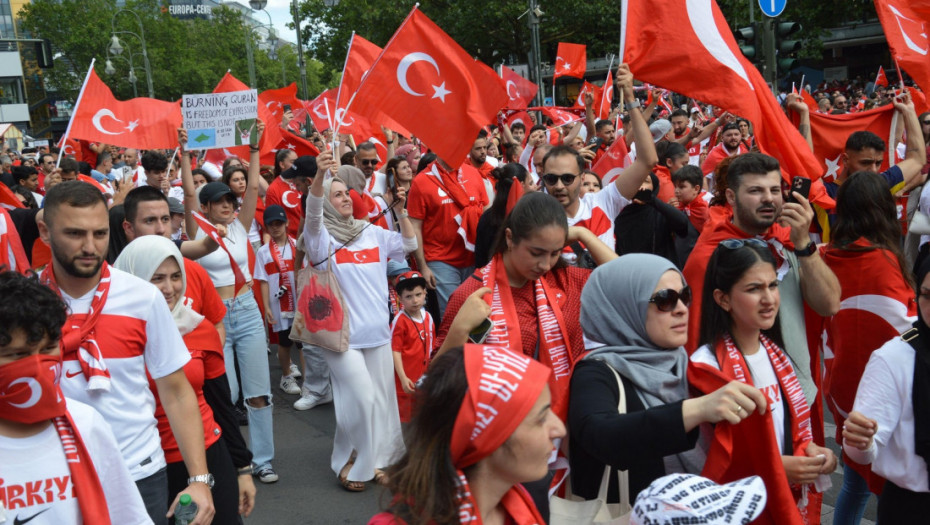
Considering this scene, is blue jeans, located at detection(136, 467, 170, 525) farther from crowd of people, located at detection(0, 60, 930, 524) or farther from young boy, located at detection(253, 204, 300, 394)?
young boy, located at detection(253, 204, 300, 394)

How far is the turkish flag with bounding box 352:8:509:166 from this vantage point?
622cm

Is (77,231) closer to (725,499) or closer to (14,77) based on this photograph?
(725,499)

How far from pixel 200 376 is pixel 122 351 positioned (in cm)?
56

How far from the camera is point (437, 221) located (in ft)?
24.5

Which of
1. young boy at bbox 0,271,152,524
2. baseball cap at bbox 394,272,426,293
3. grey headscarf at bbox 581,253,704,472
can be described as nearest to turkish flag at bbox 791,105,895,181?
baseball cap at bbox 394,272,426,293

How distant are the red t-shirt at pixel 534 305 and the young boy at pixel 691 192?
3.79 meters

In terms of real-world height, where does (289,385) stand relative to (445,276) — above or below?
below

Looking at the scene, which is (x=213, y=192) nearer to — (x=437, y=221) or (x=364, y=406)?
(x=437, y=221)

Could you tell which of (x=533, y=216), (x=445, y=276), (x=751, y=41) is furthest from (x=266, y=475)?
(x=751, y=41)

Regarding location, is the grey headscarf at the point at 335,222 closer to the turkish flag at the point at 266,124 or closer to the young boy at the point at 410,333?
the young boy at the point at 410,333

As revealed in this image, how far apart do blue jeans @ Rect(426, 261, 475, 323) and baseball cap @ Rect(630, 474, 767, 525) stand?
5.71 metres

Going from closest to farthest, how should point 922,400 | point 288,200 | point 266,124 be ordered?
1. point 922,400
2. point 288,200
3. point 266,124

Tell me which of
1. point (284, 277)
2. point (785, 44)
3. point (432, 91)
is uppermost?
point (785, 44)

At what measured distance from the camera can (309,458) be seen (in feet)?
21.4
